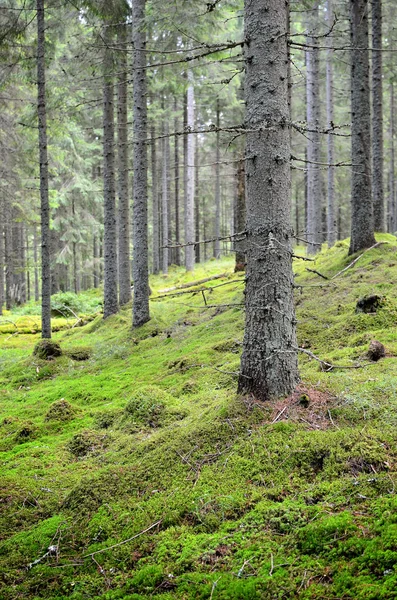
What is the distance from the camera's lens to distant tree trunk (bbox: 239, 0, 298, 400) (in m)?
4.12

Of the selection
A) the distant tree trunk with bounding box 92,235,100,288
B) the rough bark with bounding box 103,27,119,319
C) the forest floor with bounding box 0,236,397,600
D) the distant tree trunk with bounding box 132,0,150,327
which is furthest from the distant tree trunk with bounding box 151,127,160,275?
the forest floor with bounding box 0,236,397,600

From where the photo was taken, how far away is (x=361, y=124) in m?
9.06

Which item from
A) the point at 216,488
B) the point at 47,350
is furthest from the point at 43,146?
the point at 216,488

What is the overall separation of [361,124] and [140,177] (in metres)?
5.01

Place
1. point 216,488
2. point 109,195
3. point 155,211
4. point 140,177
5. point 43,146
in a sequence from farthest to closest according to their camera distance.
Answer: point 155,211 → point 109,195 → point 43,146 → point 140,177 → point 216,488

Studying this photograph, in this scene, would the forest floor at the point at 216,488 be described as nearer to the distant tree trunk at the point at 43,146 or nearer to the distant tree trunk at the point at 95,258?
the distant tree trunk at the point at 43,146

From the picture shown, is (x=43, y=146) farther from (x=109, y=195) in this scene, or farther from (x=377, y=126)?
(x=377, y=126)

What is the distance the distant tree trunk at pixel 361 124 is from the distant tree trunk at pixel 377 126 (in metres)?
1.88

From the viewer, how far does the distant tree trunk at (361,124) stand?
897 cm

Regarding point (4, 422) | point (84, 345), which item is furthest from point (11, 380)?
point (4, 422)

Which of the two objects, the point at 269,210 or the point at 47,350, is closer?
the point at 269,210

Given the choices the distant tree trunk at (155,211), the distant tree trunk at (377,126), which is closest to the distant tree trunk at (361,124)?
the distant tree trunk at (377,126)

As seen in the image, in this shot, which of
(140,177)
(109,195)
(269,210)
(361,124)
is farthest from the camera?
(109,195)

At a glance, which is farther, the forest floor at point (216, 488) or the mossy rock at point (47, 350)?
the mossy rock at point (47, 350)
